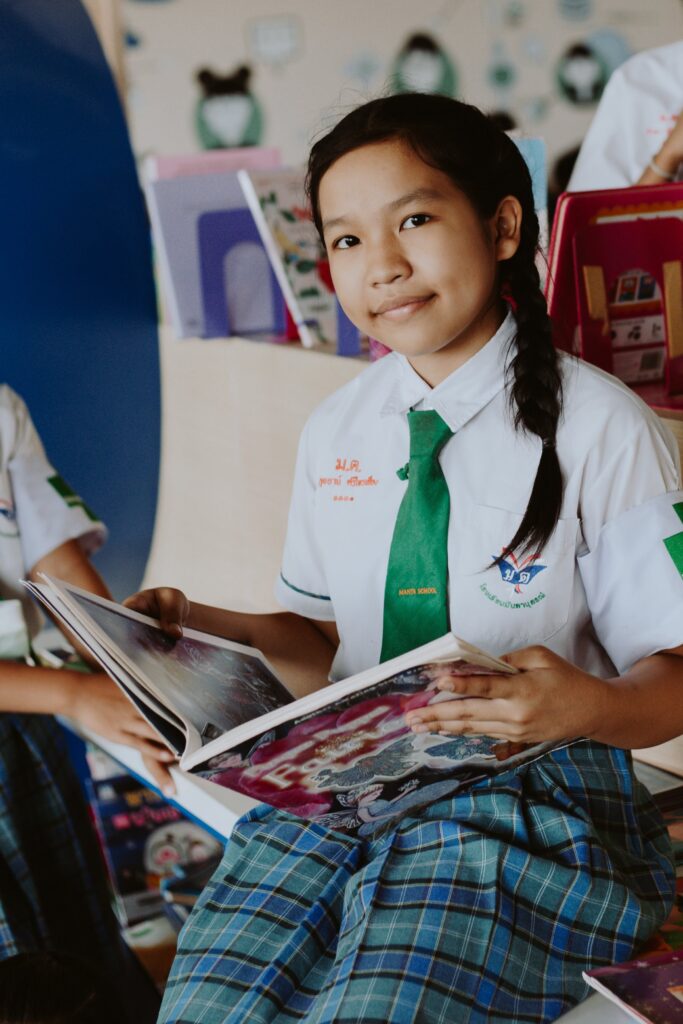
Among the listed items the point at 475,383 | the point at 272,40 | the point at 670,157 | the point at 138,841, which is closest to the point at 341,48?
the point at 272,40

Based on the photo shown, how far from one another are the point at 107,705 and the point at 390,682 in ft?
2.26

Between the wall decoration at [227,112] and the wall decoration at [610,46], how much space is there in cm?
137

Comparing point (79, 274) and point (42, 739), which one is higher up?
point (79, 274)

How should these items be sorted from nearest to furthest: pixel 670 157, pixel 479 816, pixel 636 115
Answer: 1. pixel 479 816
2. pixel 670 157
3. pixel 636 115

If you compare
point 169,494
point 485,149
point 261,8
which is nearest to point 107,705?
point 485,149

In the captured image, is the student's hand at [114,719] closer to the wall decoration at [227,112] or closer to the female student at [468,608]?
the female student at [468,608]

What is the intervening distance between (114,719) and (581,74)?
3969 mm

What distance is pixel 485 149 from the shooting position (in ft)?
3.51

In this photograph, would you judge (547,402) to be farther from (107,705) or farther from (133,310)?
(133,310)

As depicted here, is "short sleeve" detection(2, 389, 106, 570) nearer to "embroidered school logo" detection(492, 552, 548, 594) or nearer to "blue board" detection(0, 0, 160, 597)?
"blue board" detection(0, 0, 160, 597)

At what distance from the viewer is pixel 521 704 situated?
831mm

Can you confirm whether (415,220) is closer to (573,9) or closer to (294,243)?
(294,243)

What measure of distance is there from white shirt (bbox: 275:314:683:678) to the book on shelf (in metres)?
0.29

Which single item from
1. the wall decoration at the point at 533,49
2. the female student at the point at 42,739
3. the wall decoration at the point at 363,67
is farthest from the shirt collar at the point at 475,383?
the wall decoration at the point at 533,49
